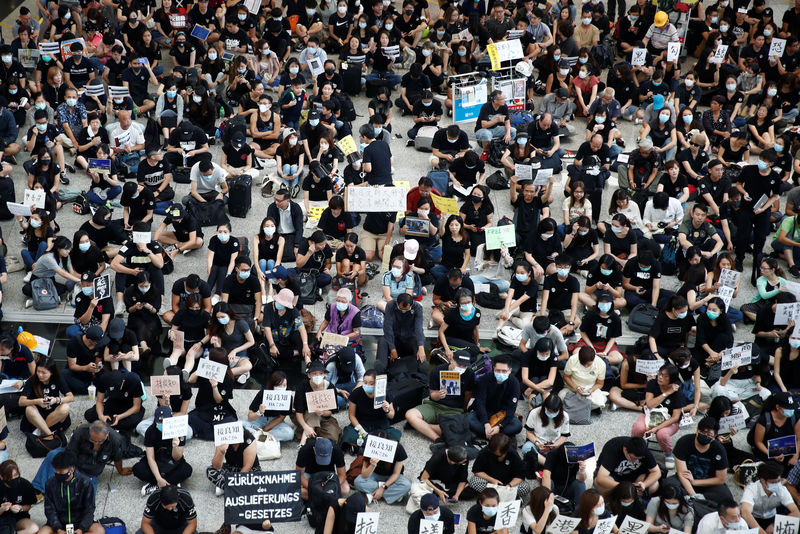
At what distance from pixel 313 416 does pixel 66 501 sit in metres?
3.00

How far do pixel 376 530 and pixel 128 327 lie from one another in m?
4.70

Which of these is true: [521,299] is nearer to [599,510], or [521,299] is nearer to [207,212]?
[599,510]

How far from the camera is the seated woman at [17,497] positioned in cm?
1166

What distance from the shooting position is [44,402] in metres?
13.0

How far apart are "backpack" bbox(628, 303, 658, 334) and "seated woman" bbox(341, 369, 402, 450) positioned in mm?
4102

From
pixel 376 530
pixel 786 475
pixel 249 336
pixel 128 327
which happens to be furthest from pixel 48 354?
pixel 786 475

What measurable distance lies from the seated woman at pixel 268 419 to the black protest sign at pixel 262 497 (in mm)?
1400

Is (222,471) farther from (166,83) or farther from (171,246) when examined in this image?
(166,83)

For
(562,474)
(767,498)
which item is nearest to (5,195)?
(562,474)

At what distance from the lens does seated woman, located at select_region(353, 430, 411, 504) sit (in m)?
12.5

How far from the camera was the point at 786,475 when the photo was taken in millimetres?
13148

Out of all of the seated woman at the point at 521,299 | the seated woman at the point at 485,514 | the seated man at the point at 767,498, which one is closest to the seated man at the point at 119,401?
the seated woman at the point at 485,514

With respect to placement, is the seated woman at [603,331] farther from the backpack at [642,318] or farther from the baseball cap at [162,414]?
the baseball cap at [162,414]

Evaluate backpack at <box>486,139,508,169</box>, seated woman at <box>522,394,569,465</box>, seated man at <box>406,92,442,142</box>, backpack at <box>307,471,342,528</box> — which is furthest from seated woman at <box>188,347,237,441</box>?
seated man at <box>406,92,442,142</box>
